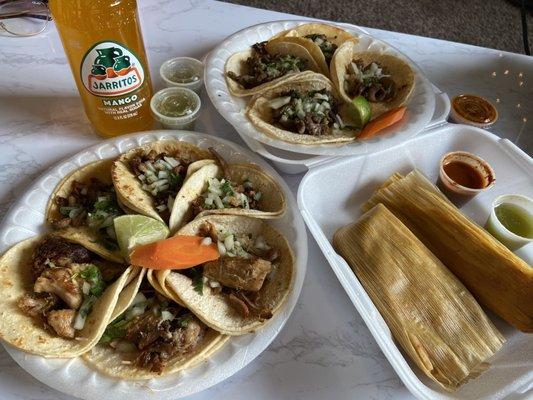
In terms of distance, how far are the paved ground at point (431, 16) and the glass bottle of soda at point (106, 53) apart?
2.79 metres

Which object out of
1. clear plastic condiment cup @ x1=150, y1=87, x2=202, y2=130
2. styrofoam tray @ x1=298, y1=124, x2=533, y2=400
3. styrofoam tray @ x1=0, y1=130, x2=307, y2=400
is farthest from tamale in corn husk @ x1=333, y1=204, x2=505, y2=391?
clear plastic condiment cup @ x1=150, y1=87, x2=202, y2=130

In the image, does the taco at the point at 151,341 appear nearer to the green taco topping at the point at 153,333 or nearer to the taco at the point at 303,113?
the green taco topping at the point at 153,333

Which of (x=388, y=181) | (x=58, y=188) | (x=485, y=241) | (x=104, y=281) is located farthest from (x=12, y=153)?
(x=485, y=241)

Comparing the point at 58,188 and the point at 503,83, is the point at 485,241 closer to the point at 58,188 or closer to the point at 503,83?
the point at 503,83

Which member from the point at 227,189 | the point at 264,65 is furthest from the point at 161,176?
the point at 264,65

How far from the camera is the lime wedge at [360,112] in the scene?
1.90 metres

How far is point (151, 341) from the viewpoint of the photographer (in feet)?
4.23

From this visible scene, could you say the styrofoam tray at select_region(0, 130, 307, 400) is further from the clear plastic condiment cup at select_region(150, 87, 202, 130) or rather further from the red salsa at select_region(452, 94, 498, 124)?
the red salsa at select_region(452, 94, 498, 124)

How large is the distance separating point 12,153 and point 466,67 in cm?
231

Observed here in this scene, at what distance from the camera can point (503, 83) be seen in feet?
7.98

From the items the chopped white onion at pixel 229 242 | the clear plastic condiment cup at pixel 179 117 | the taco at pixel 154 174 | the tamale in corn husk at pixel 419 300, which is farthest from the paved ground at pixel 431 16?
→ the chopped white onion at pixel 229 242

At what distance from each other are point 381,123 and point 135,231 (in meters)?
1.09

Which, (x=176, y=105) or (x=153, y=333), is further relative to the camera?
(x=176, y=105)

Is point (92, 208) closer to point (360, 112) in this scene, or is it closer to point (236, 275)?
point (236, 275)
